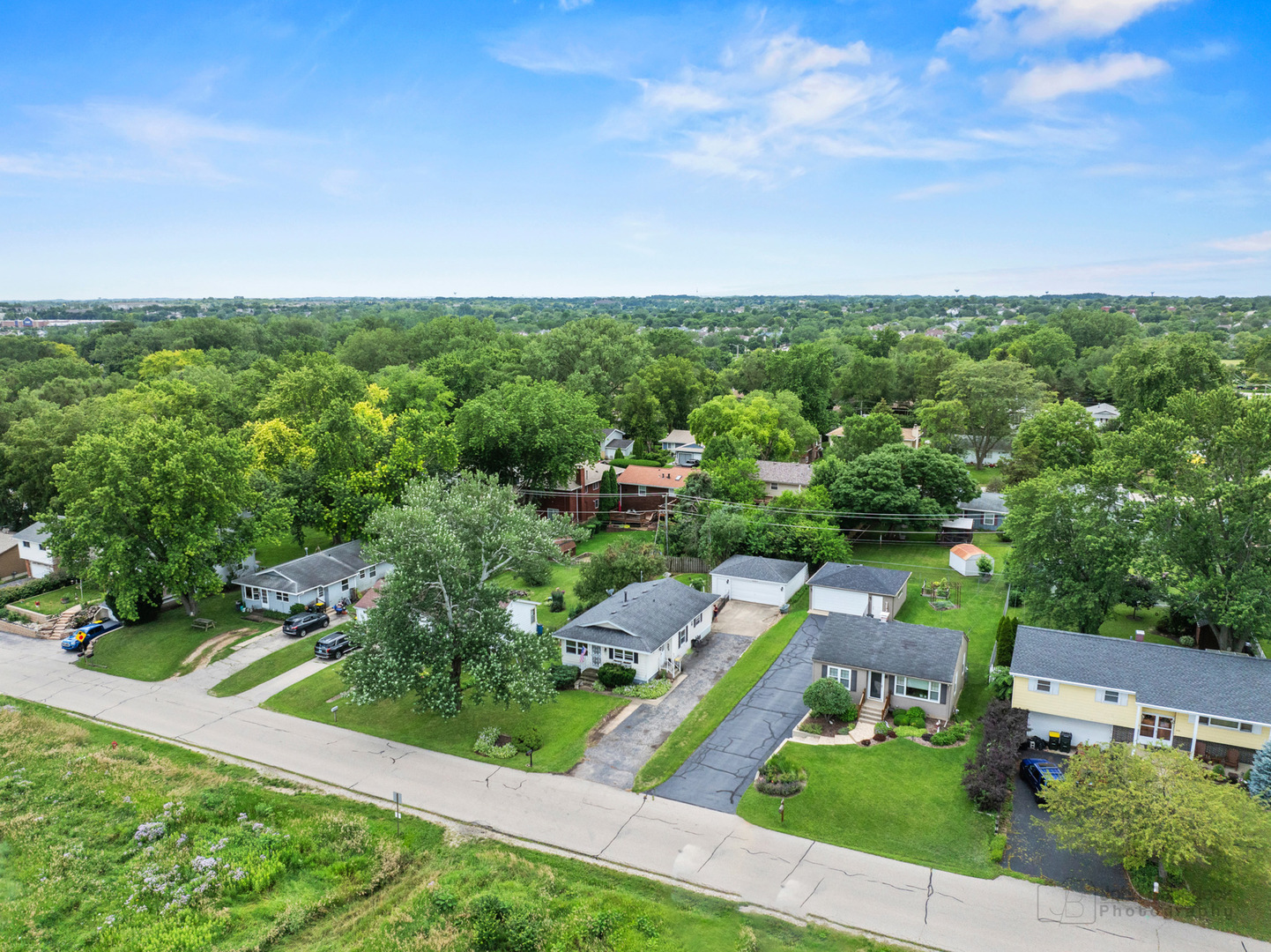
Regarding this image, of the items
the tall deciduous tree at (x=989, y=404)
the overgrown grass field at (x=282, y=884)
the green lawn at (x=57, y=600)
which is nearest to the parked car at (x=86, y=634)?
the green lawn at (x=57, y=600)

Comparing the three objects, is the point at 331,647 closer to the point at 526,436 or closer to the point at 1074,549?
the point at 526,436

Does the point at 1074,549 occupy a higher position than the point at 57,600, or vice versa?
the point at 1074,549

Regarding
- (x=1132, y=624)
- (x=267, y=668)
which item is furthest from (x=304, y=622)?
(x=1132, y=624)

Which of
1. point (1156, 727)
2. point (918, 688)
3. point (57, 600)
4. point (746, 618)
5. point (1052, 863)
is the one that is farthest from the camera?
point (57, 600)

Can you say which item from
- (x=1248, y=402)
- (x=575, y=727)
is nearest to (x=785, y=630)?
(x=575, y=727)

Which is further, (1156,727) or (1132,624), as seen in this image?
(1132,624)

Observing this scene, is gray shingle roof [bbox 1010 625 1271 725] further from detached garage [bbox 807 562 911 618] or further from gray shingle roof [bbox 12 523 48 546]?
gray shingle roof [bbox 12 523 48 546]
